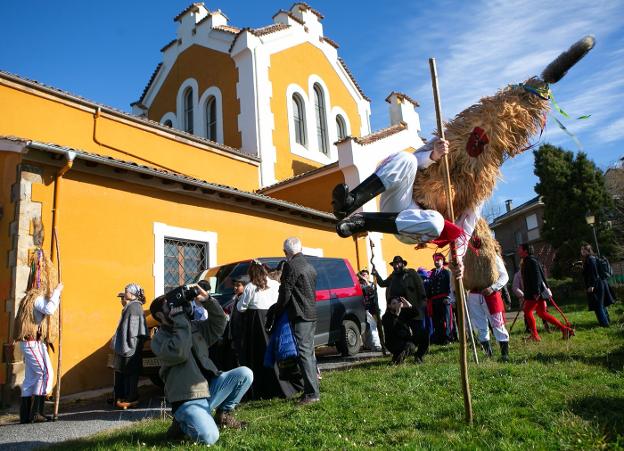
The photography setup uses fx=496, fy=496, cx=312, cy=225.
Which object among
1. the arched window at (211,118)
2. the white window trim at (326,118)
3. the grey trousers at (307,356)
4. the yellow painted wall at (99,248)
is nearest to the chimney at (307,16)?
the white window trim at (326,118)

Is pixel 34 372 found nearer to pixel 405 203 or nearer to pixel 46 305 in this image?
pixel 46 305

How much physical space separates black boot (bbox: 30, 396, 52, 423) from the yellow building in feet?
4.28

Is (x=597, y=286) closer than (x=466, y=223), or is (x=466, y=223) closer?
(x=466, y=223)

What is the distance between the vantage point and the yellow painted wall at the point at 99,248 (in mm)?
8531

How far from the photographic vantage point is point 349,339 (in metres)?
9.98

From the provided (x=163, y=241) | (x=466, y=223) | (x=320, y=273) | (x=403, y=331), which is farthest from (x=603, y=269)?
(x=163, y=241)

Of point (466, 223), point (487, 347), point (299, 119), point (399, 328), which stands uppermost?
point (299, 119)

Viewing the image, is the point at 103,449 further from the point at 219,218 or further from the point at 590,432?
the point at 219,218

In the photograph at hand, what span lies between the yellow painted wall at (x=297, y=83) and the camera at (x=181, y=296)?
42.9 ft

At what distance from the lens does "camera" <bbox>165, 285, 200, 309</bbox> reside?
4.56 metres

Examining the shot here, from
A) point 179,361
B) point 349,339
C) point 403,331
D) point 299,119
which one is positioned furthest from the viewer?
point 299,119

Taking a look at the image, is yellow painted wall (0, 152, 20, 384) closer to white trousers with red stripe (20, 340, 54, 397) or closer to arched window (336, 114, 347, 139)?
white trousers with red stripe (20, 340, 54, 397)

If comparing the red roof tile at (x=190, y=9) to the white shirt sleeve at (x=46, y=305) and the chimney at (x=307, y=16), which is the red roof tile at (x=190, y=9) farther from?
the white shirt sleeve at (x=46, y=305)

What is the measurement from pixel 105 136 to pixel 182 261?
190 inches
